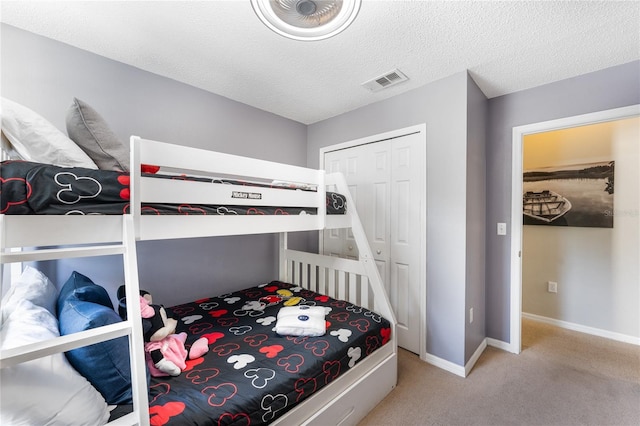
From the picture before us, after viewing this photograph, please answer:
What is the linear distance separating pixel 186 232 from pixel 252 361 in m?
0.73

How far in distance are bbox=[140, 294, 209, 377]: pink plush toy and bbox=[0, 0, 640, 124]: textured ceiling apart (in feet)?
5.51

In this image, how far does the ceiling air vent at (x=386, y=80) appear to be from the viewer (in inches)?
83.0

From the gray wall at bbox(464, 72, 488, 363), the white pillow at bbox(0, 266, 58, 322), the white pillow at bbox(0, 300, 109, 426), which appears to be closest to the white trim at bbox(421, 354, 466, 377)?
the gray wall at bbox(464, 72, 488, 363)

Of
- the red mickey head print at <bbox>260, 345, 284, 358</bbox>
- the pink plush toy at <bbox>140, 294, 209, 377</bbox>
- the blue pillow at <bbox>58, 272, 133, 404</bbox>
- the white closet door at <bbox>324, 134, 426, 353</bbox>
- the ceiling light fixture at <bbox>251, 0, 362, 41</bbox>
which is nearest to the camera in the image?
the blue pillow at <bbox>58, 272, 133, 404</bbox>

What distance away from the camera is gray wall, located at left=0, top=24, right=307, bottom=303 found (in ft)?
5.56

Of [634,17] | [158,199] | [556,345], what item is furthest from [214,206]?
[556,345]

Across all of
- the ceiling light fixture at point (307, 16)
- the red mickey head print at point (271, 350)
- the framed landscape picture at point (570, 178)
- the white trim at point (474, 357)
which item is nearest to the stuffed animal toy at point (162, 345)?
the red mickey head print at point (271, 350)

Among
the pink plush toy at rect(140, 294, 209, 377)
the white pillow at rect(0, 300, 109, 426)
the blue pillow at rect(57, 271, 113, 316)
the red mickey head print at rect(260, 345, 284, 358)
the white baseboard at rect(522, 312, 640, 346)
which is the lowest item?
the white baseboard at rect(522, 312, 640, 346)

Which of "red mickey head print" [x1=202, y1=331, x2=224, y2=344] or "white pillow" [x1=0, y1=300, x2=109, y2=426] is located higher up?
"white pillow" [x1=0, y1=300, x2=109, y2=426]

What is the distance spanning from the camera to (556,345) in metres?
2.45

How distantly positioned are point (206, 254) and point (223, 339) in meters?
1.05

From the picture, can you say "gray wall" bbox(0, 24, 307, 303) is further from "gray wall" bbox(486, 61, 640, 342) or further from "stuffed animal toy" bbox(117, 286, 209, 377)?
"gray wall" bbox(486, 61, 640, 342)

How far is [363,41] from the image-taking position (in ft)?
5.62

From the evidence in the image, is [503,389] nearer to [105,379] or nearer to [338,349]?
[338,349]
